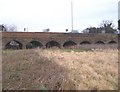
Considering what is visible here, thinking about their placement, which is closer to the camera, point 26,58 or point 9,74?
point 9,74

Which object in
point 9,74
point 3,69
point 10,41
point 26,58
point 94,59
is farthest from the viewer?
point 10,41

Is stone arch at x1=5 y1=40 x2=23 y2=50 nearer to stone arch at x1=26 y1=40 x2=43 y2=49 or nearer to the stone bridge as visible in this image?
the stone bridge

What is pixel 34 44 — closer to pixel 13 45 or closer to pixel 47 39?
pixel 47 39

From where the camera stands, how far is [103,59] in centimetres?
2081

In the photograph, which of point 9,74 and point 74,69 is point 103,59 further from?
point 9,74

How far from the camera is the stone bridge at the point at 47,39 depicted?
4441 cm

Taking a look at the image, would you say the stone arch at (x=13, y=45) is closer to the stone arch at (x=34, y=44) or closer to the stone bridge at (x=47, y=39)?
the stone bridge at (x=47, y=39)

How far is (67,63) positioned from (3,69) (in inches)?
136

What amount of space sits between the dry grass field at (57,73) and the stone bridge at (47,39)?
74.2 feet

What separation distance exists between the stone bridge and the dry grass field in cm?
2260

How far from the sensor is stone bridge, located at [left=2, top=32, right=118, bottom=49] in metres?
44.4

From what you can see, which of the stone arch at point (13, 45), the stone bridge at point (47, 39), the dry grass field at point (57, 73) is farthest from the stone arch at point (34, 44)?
the dry grass field at point (57, 73)

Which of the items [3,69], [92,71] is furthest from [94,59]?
[3,69]

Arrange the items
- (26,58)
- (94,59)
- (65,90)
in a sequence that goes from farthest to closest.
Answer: (94,59) → (26,58) → (65,90)
